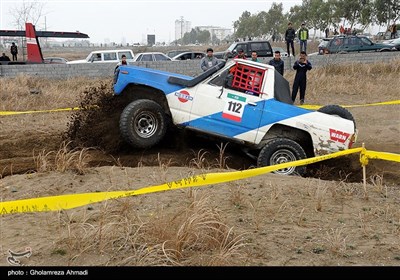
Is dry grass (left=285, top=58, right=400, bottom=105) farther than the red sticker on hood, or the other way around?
dry grass (left=285, top=58, right=400, bottom=105)

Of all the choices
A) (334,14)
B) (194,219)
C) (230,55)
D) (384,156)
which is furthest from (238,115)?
(334,14)

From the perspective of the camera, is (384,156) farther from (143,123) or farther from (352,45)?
(352,45)

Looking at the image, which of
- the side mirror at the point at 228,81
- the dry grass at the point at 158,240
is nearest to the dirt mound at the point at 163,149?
the side mirror at the point at 228,81

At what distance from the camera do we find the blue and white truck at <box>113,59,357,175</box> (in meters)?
7.10

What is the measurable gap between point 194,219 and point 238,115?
3516 millimetres

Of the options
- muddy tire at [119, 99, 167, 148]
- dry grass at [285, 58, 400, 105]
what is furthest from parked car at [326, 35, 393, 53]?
muddy tire at [119, 99, 167, 148]

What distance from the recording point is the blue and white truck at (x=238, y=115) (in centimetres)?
710

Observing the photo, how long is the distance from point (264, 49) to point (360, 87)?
8.19 metres

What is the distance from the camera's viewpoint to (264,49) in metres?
23.8

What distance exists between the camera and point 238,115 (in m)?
7.11

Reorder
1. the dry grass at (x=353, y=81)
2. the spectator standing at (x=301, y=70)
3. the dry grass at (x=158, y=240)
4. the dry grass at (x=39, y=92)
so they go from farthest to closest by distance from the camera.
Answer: the dry grass at (x=353, y=81) → the dry grass at (x=39, y=92) → the spectator standing at (x=301, y=70) → the dry grass at (x=158, y=240)

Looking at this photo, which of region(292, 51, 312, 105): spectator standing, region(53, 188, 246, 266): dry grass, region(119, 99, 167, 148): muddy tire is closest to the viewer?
region(53, 188, 246, 266): dry grass

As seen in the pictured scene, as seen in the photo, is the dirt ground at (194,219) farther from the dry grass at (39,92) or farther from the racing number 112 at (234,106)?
the dry grass at (39,92)

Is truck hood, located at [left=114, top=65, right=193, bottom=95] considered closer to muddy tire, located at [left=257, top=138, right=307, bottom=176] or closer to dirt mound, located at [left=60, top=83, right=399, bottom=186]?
dirt mound, located at [left=60, top=83, right=399, bottom=186]
